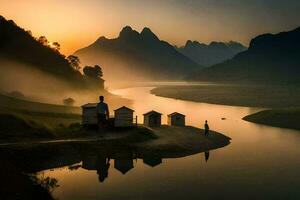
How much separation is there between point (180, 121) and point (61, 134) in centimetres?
2797

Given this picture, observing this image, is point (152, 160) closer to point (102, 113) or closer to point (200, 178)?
point (200, 178)

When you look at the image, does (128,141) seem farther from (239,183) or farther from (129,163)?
(239,183)

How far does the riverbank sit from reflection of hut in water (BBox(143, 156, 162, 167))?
48.3 m

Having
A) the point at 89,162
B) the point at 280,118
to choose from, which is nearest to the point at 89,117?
the point at 89,162

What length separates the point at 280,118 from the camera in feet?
301

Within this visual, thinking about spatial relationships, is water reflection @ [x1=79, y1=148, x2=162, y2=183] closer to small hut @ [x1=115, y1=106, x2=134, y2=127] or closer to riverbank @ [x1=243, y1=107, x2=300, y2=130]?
small hut @ [x1=115, y1=106, x2=134, y2=127]

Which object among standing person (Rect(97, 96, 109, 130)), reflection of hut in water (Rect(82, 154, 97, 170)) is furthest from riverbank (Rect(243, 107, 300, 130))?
reflection of hut in water (Rect(82, 154, 97, 170))

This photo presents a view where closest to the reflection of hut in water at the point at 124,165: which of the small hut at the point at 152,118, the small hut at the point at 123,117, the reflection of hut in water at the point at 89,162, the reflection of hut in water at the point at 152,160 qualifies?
the reflection of hut in water at the point at 152,160

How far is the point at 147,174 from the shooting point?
40.4m

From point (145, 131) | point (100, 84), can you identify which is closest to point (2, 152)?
point (145, 131)

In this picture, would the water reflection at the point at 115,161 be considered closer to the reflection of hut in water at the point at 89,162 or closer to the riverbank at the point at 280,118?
the reflection of hut in water at the point at 89,162

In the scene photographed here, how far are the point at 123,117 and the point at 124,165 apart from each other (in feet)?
42.0

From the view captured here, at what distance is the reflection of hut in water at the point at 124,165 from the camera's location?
41.7m

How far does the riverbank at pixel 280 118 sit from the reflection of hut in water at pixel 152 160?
1900 inches
